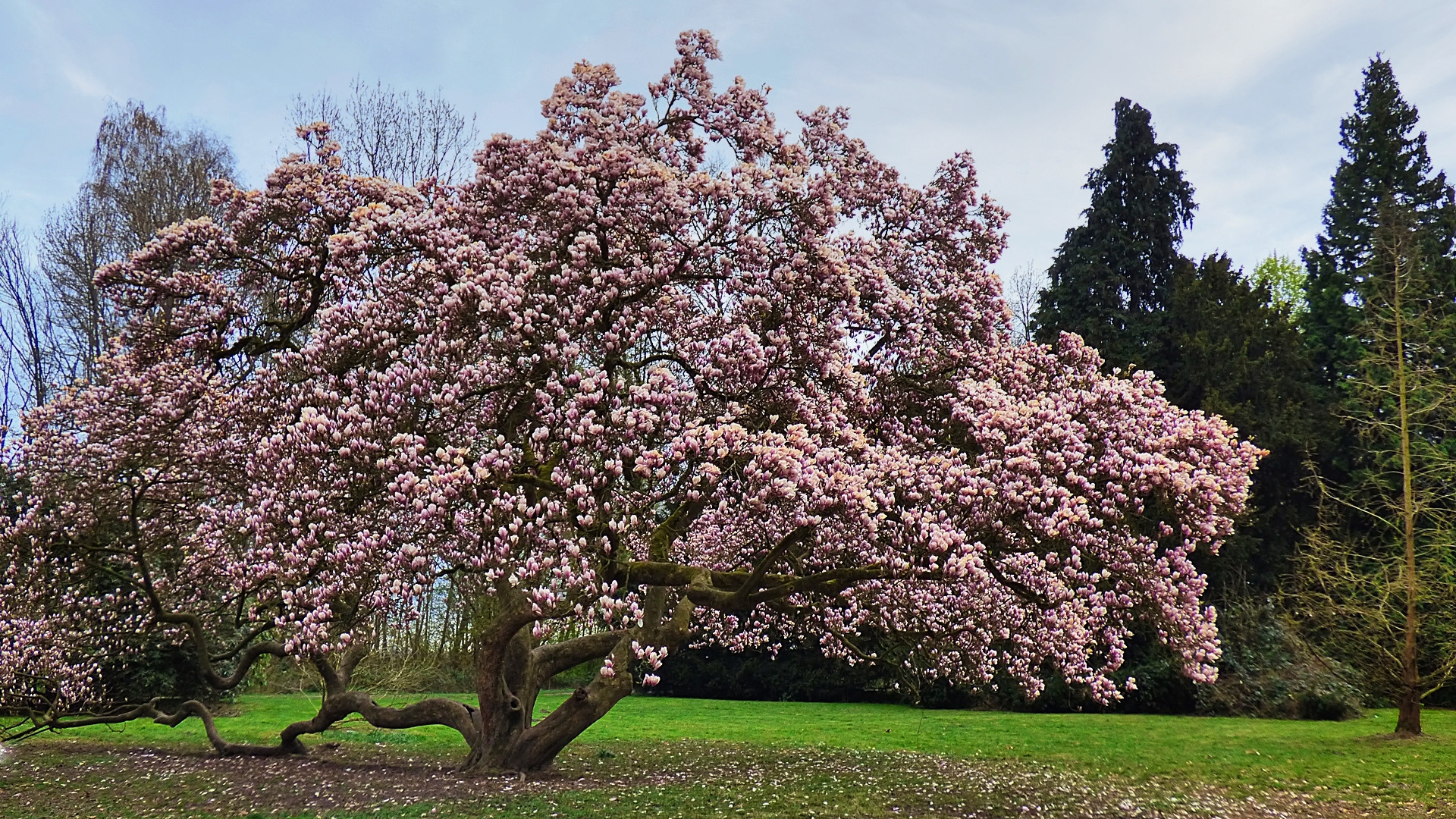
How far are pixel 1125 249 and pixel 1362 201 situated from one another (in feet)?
41.8

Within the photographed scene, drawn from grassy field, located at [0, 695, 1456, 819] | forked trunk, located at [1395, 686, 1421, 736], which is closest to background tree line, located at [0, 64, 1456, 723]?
forked trunk, located at [1395, 686, 1421, 736]

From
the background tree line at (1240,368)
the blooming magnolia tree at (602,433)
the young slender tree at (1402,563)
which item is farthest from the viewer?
the background tree line at (1240,368)

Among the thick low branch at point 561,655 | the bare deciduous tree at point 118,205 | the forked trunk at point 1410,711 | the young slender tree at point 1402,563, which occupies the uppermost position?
the bare deciduous tree at point 118,205

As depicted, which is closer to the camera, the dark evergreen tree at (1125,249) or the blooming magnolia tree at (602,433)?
the blooming magnolia tree at (602,433)

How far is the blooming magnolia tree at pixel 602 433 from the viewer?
10.0 metres

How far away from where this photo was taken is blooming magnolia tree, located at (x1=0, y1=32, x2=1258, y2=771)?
10.0 metres

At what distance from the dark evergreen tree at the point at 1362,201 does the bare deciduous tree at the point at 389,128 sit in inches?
1361

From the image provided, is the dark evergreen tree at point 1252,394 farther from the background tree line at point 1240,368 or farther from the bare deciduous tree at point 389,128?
the bare deciduous tree at point 389,128

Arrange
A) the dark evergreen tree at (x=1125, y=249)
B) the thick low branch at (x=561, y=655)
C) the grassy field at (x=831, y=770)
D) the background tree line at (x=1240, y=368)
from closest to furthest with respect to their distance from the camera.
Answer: the grassy field at (x=831, y=770) < the thick low branch at (x=561, y=655) < the background tree line at (x=1240, y=368) < the dark evergreen tree at (x=1125, y=249)

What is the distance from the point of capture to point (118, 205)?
95.3 feet

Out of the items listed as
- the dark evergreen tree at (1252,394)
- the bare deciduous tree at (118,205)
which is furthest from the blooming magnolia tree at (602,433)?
the dark evergreen tree at (1252,394)

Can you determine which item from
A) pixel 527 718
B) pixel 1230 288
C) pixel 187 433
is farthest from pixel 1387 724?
pixel 187 433

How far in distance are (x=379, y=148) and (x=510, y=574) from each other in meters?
25.7

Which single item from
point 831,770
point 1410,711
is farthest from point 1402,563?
point 831,770
